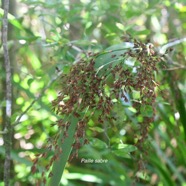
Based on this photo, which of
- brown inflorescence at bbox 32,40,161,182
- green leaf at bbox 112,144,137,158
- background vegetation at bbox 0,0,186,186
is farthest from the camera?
background vegetation at bbox 0,0,186,186

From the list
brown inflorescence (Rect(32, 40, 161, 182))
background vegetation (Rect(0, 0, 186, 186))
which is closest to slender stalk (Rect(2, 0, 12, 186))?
background vegetation (Rect(0, 0, 186, 186))

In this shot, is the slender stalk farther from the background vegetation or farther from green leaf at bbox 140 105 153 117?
green leaf at bbox 140 105 153 117

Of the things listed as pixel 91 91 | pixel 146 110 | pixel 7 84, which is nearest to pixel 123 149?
pixel 146 110

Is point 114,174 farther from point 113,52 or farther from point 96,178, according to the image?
point 113,52

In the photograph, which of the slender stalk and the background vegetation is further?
the background vegetation

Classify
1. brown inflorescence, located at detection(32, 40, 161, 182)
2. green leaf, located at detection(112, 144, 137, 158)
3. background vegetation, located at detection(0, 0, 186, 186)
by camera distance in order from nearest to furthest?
1. brown inflorescence, located at detection(32, 40, 161, 182)
2. green leaf, located at detection(112, 144, 137, 158)
3. background vegetation, located at detection(0, 0, 186, 186)

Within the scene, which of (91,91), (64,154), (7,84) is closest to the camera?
(91,91)

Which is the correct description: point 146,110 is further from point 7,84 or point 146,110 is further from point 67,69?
point 7,84

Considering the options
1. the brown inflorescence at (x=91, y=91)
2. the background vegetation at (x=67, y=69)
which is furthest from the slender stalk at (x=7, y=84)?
the brown inflorescence at (x=91, y=91)

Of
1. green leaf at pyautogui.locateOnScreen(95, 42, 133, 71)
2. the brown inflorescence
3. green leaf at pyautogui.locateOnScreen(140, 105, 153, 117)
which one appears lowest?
green leaf at pyautogui.locateOnScreen(140, 105, 153, 117)

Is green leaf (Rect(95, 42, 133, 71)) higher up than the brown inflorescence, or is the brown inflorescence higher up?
green leaf (Rect(95, 42, 133, 71))

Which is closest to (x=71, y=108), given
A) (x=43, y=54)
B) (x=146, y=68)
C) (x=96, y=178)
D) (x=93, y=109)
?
(x=93, y=109)
